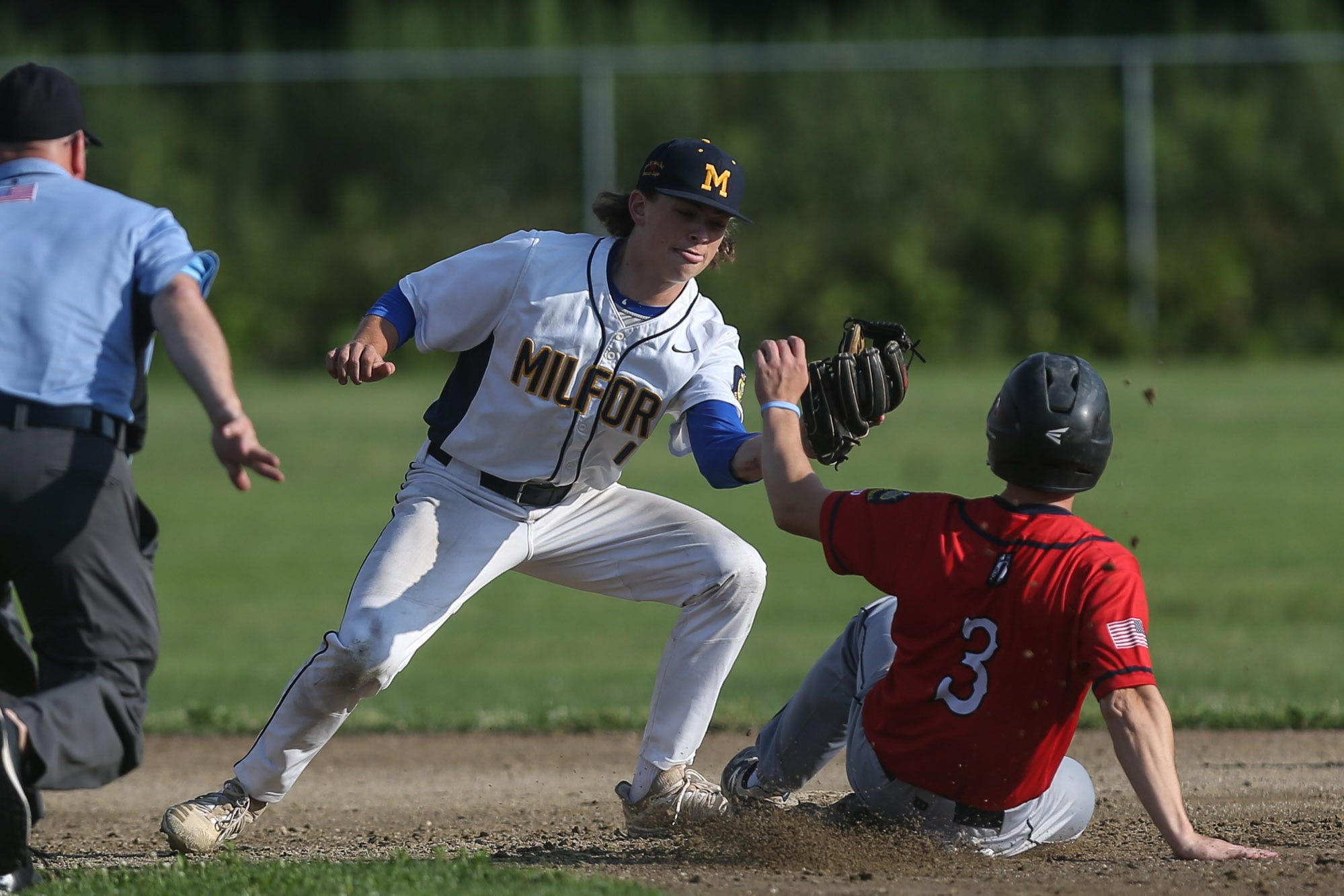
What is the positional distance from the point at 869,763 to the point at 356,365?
5.95 ft

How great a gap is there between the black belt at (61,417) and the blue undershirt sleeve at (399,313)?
3.39 feet

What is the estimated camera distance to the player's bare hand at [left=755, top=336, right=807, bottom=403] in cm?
432

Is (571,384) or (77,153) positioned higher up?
(77,153)

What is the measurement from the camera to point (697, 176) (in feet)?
15.8

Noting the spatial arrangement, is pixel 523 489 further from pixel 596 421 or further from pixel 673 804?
pixel 673 804

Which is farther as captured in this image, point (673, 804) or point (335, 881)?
point (673, 804)

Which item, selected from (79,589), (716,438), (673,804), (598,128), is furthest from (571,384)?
(598,128)

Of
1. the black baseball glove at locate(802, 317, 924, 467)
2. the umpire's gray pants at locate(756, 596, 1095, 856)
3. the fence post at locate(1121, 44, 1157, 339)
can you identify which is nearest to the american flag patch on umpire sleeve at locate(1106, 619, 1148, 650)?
the umpire's gray pants at locate(756, 596, 1095, 856)

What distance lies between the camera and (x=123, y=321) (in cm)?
409

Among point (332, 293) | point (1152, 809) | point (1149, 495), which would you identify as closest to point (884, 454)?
point (1149, 495)

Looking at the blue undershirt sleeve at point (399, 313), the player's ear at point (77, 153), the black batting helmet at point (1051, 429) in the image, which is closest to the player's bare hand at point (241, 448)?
the player's ear at point (77, 153)

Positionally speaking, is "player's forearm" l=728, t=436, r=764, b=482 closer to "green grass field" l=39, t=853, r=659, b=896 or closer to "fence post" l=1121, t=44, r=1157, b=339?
"green grass field" l=39, t=853, r=659, b=896

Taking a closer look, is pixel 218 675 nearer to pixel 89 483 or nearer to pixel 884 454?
pixel 89 483

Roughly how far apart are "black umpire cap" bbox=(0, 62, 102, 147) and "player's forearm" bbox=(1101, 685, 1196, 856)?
3.05 metres
